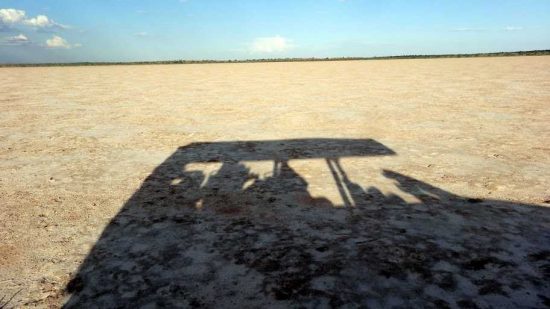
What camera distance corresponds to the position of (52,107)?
11.7 m

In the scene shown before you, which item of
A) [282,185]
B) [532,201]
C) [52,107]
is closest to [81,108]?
[52,107]

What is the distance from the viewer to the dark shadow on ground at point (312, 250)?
256cm

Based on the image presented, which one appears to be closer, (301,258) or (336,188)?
(301,258)

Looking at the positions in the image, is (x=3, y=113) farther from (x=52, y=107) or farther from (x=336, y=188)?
(x=336, y=188)

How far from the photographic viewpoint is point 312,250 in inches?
123

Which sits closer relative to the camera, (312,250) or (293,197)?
(312,250)

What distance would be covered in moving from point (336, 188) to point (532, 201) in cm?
198

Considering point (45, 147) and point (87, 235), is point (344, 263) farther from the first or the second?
point (45, 147)

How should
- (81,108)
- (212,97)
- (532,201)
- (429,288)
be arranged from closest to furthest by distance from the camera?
1. (429,288)
2. (532,201)
3. (81,108)
4. (212,97)

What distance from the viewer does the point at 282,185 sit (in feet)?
15.3

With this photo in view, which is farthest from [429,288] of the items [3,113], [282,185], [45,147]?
[3,113]

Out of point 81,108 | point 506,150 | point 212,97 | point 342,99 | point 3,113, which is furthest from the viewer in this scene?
point 212,97

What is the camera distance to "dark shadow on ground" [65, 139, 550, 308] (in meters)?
2.56

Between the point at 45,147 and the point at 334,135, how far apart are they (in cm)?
502
